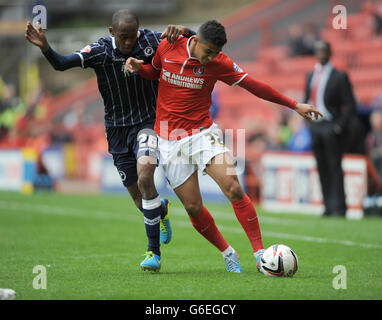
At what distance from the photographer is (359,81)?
16672 mm

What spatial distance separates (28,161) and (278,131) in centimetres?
618

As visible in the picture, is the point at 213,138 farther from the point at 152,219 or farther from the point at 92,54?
the point at 92,54

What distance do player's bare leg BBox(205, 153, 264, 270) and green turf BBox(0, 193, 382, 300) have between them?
0.31 m

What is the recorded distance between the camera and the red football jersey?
6.11m

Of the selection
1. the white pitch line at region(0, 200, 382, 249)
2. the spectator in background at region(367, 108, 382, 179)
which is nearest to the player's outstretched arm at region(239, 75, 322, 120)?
the white pitch line at region(0, 200, 382, 249)

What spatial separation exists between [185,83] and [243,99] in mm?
13805

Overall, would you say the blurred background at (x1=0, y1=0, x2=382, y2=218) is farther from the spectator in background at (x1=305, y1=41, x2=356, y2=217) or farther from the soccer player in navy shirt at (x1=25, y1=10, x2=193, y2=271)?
the soccer player in navy shirt at (x1=25, y1=10, x2=193, y2=271)

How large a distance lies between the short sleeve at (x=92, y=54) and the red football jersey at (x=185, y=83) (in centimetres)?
63

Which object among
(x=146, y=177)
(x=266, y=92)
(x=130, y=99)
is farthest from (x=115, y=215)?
(x=266, y=92)

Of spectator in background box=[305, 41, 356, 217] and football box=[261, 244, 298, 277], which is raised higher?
spectator in background box=[305, 41, 356, 217]

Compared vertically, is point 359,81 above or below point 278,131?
above

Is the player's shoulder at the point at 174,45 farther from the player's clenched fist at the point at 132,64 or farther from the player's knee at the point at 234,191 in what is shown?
the player's knee at the point at 234,191
